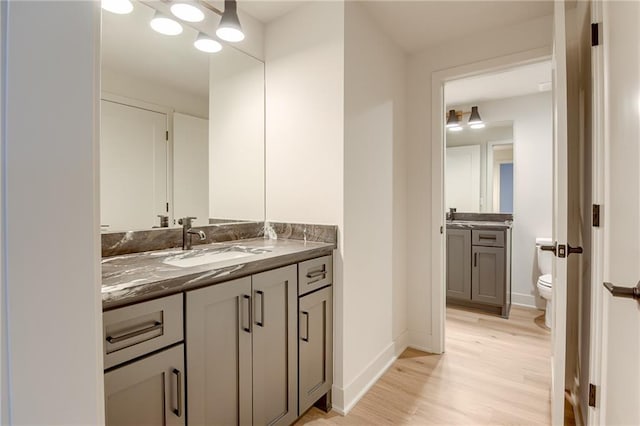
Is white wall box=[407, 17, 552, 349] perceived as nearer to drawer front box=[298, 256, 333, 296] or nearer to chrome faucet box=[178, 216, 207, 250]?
drawer front box=[298, 256, 333, 296]

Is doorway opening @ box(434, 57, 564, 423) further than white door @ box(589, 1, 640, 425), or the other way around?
doorway opening @ box(434, 57, 564, 423)

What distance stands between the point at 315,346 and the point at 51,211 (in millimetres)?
1591

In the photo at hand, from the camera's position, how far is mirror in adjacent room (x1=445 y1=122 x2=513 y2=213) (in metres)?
3.86

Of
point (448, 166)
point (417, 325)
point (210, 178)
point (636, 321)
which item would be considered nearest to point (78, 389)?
point (636, 321)

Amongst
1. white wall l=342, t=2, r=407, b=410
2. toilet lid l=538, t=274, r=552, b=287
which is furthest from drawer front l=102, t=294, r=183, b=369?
toilet lid l=538, t=274, r=552, b=287

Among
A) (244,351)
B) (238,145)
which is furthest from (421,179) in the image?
(244,351)

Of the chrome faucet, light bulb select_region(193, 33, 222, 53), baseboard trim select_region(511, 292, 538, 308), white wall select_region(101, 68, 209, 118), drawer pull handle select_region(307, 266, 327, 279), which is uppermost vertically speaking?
light bulb select_region(193, 33, 222, 53)

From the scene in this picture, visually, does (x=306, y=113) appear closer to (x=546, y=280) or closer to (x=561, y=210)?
(x=561, y=210)

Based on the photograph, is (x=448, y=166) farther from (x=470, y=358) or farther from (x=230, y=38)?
(x=230, y=38)

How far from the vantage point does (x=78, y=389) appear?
1.44 feet

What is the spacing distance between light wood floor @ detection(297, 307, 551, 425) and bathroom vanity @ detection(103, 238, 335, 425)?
0.36 meters

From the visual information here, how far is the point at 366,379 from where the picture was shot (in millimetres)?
2104

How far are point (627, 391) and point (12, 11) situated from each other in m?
1.56

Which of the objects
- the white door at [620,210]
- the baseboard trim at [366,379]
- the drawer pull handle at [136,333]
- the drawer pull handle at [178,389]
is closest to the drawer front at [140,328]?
the drawer pull handle at [136,333]
